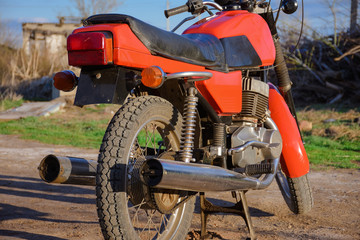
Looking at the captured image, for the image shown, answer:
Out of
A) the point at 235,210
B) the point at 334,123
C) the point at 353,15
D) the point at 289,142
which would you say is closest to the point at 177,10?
the point at 289,142

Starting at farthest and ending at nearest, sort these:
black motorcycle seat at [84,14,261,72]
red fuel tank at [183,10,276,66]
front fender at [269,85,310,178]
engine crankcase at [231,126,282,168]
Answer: front fender at [269,85,310,178] → red fuel tank at [183,10,276,66] → engine crankcase at [231,126,282,168] → black motorcycle seat at [84,14,261,72]

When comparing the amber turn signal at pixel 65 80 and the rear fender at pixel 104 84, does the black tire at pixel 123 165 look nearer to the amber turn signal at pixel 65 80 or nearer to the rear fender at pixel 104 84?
the rear fender at pixel 104 84

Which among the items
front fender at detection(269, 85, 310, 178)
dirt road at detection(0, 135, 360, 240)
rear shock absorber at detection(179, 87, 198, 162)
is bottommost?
dirt road at detection(0, 135, 360, 240)

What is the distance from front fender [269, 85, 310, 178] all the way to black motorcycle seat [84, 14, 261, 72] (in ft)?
2.22

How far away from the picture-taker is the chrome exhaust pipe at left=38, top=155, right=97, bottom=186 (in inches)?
100

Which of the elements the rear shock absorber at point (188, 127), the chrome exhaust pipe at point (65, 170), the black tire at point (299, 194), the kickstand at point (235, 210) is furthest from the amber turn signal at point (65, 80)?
the black tire at point (299, 194)

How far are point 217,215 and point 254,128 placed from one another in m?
1.10

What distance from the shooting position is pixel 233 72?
125 inches

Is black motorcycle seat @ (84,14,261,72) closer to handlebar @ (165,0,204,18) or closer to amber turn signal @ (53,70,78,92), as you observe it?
amber turn signal @ (53,70,78,92)

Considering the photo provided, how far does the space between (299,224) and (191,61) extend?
1.87 m

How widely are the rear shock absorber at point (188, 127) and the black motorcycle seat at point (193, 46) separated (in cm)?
22

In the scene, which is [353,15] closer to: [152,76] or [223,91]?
[223,91]

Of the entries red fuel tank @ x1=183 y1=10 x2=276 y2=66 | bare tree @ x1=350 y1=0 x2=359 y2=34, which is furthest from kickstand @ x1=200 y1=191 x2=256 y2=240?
bare tree @ x1=350 y1=0 x2=359 y2=34

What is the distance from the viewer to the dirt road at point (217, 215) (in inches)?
136
